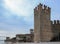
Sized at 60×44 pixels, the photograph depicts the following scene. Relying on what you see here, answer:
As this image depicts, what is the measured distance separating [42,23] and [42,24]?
143 mm

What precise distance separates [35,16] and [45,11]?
1.77 metres

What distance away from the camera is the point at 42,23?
32.7 m

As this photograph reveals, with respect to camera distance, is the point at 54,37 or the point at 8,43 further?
the point at 8,43

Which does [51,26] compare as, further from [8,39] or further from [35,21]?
[8,39]

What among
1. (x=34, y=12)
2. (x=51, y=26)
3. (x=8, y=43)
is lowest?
(x=8, y=43)

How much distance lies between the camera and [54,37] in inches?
1336

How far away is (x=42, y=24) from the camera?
107 ft

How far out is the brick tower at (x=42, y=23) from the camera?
3250cm

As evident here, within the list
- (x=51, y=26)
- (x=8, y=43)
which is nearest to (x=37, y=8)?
(x=51, y=26)

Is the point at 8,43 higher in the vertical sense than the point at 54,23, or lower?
lower

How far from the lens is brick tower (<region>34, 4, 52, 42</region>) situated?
107ft

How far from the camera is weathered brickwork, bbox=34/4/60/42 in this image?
3253cm

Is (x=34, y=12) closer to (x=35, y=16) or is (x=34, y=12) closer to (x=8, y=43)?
(x=35, y=16)

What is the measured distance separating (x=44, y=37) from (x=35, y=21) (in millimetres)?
2723
